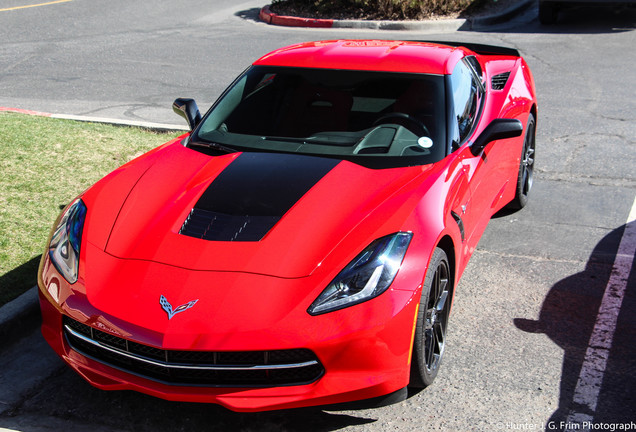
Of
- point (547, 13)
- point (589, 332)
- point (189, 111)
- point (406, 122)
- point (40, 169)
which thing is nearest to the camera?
point (589, 332)

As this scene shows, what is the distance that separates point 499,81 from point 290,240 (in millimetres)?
3178

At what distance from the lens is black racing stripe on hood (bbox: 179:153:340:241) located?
3711 mm

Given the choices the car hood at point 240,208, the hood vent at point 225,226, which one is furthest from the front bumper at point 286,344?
the hood vent at point 225,226

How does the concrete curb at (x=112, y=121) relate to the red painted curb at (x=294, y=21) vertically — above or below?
above

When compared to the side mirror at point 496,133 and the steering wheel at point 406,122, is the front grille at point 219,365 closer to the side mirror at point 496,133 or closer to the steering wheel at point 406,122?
the steering wheel at point 406,122

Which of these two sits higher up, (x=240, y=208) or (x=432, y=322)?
(x=240, y=208)

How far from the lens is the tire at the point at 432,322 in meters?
3.49

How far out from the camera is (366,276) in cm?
338

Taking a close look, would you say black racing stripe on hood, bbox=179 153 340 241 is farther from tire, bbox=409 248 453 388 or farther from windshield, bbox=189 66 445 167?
tire, bbox=409 248 453 388

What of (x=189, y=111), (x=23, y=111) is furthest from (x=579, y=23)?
(x=189, y=111)

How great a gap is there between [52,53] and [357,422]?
10.6 meters

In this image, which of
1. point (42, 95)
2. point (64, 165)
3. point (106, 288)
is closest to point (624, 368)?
point (106, 288)

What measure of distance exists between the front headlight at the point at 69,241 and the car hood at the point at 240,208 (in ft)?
0.26

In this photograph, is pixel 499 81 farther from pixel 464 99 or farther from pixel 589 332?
pixel 589 332
